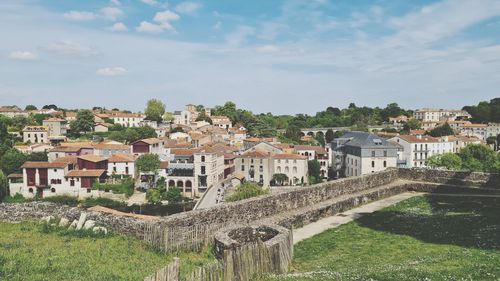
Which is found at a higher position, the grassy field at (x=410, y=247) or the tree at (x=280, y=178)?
the grassy field at (x=410, y=247)

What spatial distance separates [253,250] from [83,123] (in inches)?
4966

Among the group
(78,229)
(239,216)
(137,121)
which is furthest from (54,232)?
(137,121)

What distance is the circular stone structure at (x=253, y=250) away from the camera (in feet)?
25.5

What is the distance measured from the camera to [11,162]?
262ft

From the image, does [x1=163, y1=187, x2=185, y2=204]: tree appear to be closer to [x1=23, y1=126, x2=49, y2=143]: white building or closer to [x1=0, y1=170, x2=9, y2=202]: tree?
[x1=0, y1=170, x2=9, y2=202]: tree

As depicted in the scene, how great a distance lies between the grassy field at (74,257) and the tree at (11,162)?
77428mm

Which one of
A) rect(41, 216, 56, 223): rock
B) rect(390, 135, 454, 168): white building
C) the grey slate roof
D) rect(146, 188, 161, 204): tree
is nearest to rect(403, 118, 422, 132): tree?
rect(390, 135, 454, 168): white building

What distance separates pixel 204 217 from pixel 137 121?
15084 centimetres

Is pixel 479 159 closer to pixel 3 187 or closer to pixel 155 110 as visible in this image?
pixel 3 187

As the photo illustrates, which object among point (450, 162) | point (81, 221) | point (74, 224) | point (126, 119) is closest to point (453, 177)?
point (81, 221)

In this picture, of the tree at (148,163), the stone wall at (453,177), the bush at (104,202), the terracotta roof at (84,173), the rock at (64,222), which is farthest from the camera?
the tree at (148,163)

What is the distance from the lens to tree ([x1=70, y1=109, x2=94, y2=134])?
123250 millimetres

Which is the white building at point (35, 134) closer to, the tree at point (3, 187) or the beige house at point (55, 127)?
the beige house at point (55, 127)

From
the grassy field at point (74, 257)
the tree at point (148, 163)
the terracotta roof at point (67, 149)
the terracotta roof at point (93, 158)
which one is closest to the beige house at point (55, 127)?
the terracotta roof at point (67, 149)
